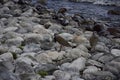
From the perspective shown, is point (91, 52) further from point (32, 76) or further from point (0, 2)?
point (0, 2)

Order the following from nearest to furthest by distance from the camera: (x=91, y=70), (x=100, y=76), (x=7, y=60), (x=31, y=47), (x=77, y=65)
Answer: (x=100, y=76) → (x=91, y=70) → (x=7, y=60) → (x=77, y=65) → (x=31, y=47)

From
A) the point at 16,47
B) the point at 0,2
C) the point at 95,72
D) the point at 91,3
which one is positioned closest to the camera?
the point at 95,72

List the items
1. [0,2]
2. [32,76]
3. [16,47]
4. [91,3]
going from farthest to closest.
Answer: [91,3] < [0,2] < [16,47] < [32,76]

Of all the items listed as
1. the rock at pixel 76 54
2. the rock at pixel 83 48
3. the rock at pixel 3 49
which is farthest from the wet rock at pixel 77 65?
the rock at pixel 3 49

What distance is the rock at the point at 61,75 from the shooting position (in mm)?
7508

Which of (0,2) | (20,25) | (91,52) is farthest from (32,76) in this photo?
(0,2)

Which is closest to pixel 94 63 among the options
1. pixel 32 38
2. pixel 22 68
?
pixel 22 68

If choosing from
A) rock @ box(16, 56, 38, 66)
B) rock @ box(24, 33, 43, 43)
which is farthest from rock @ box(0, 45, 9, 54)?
rock @ box(24, 33, 43, 43)

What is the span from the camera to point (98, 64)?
8562 millimetres

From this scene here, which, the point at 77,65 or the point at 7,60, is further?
the point at 77,65

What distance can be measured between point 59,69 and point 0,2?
14044 millimetres

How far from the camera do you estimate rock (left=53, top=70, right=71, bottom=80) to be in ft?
24.6

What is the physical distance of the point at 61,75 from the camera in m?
7.58

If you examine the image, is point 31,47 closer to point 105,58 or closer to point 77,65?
point 77,65
